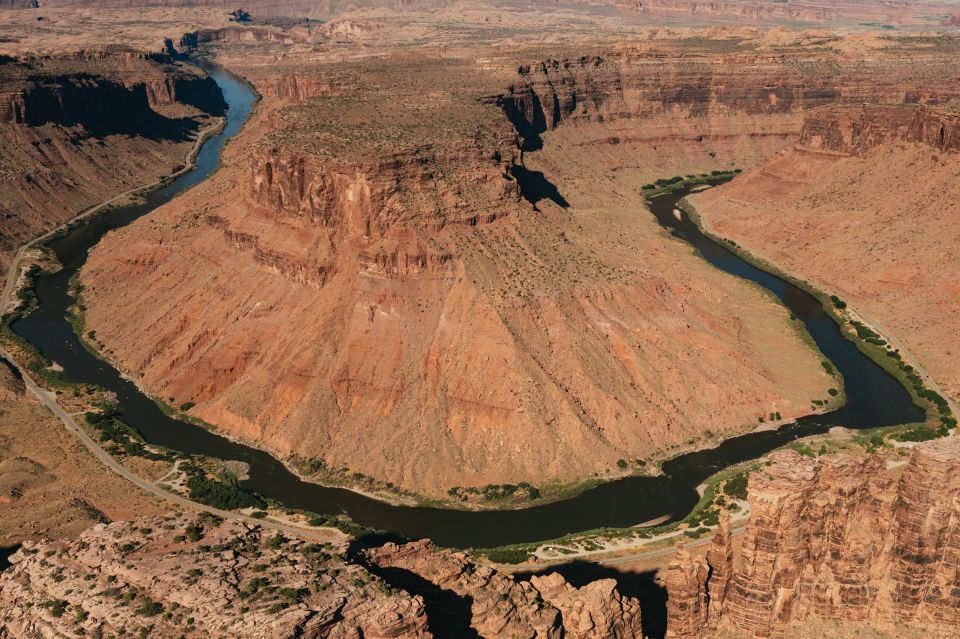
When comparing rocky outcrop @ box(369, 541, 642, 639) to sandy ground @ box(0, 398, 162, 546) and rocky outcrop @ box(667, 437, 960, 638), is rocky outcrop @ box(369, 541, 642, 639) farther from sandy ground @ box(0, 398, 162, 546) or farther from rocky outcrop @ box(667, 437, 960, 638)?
A: sandy ground @ box(0, 398, 162, 546)

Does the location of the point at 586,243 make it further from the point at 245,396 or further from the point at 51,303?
the point at 51,303

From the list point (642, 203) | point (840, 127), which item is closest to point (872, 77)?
point (840, 127)

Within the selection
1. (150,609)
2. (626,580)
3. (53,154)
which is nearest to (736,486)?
(626,580)

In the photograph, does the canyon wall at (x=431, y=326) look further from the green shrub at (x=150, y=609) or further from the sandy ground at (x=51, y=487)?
the green shrub at (x=150, y=609)

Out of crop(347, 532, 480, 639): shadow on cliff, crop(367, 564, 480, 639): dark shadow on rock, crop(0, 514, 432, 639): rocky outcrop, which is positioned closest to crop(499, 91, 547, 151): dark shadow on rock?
crop(347, 532, 480, 639): shadow on cliff

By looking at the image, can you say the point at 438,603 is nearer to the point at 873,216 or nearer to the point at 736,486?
the point at 736,486
